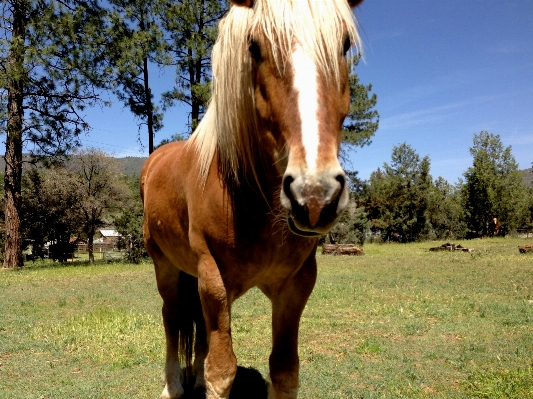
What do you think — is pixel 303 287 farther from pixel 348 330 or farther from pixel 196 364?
pixel 348 330

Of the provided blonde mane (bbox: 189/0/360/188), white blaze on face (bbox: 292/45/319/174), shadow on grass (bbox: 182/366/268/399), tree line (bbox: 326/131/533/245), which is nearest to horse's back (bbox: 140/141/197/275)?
blonde mane (bbox: 189/0/360/188)

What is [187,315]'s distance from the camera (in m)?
3.18

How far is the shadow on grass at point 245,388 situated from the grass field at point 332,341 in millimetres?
205

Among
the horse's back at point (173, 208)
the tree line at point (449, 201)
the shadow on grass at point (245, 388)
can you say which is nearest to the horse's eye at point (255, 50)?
the horse's back at point (173, 208)

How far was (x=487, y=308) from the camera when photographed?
6434 mm

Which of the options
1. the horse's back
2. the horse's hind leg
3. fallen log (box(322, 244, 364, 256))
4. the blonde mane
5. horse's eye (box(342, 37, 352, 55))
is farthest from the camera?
fallen log (box(322, 244, 364, 256))

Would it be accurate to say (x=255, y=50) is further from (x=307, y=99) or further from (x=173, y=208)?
(x=173, y=208)

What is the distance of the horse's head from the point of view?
3.91 feet

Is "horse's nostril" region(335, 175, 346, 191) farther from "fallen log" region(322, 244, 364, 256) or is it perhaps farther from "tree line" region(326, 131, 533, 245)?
"tree line" region(326, 131, 533, 245)

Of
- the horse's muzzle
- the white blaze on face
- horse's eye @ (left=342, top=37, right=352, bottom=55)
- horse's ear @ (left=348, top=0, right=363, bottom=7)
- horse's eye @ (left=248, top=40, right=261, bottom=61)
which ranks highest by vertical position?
horse's ear @ (left=348, top=0, right=363, bottom=7)

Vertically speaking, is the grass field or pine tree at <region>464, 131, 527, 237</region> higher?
pine tree at <region>464, 131, 527, 237</region>

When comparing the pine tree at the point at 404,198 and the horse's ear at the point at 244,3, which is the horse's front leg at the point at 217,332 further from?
the pine tree at the point at 404,198

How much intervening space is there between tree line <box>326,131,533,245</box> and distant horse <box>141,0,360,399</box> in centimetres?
2851

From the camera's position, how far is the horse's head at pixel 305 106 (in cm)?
119
